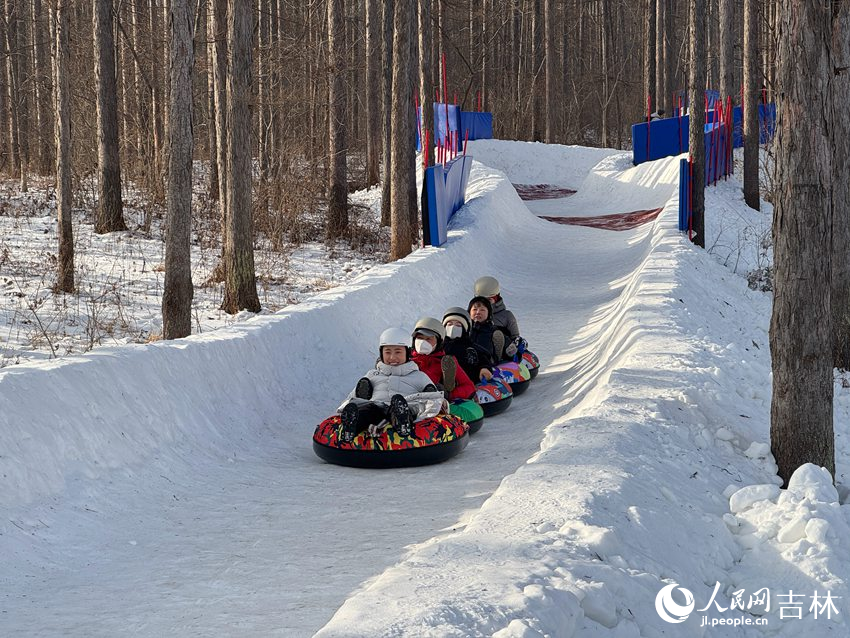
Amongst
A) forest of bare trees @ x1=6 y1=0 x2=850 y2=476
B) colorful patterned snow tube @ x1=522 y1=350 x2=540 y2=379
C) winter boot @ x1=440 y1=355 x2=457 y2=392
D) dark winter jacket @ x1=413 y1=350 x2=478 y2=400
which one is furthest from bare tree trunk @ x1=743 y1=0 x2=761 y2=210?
winter boot @ x1=440 y1=355 x2=457 y2=392

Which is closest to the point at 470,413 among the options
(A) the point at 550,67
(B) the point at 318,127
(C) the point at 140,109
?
(C) the point at 140,109

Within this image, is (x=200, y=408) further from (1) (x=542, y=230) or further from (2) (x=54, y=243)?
(1) (x=542, y=230)

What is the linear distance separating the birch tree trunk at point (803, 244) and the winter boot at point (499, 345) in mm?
3902

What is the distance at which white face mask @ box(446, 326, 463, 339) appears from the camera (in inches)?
393

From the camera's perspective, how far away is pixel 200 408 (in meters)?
8.05

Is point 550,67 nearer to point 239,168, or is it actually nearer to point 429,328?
point 239,168

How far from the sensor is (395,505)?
6.55m

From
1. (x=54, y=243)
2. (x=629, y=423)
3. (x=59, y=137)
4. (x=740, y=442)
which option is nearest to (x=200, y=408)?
(x=629, y=423)

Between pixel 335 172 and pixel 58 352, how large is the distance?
11.2 m

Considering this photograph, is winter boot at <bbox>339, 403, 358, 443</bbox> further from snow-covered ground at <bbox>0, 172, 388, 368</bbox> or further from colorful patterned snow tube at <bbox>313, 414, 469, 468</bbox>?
snow-covered ground at <bbox>0, 172, 388, 368</bbox>

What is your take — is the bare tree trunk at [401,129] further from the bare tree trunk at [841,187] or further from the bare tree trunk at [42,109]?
the bare tree trunk at [42,109]

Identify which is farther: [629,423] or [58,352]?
[58,352]

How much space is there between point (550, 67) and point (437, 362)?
30280 millimetres
